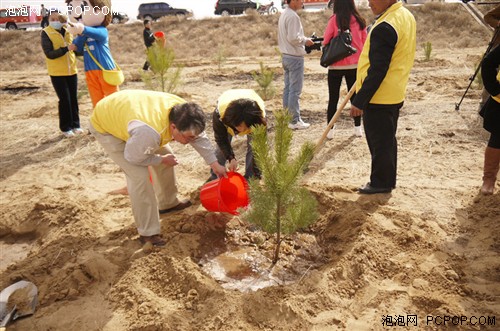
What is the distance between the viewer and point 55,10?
495 centimetres

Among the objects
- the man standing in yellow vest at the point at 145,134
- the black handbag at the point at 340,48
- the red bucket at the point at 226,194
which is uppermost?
the black handbag at the point at 340,48

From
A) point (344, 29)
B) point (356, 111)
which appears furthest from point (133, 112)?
point (344, 29)

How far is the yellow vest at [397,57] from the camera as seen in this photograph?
2951mm

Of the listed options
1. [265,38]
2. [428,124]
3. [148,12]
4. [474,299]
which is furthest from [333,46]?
[148,12]

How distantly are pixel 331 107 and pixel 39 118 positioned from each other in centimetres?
481

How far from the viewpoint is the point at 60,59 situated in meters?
4.98

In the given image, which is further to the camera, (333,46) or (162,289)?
(333,46)

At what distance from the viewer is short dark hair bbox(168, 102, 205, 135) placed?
2.55 m

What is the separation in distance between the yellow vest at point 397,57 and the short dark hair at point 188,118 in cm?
140

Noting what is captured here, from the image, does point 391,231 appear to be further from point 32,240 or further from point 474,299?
point 32,240

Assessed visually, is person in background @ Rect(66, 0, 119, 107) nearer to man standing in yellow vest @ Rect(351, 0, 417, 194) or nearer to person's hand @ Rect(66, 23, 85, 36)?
person's hand @ Rect(66, 23, 85, 36)

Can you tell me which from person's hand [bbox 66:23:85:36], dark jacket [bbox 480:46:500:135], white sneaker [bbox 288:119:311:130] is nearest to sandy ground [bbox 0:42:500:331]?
white sneaker [bbox 288:119:311:130]

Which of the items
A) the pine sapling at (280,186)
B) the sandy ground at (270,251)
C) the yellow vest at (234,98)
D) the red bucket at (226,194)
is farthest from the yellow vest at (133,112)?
the sandy ground at (270,251)

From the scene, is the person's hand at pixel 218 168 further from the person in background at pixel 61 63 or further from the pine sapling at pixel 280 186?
the person in background at pixel 61 63
